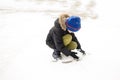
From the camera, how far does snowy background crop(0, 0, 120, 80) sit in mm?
2223

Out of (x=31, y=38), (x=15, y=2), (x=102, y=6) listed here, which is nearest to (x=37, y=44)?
(x=31, y=38)

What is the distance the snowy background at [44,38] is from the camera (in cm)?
222

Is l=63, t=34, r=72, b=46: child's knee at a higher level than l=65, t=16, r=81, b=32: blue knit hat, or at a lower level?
lower

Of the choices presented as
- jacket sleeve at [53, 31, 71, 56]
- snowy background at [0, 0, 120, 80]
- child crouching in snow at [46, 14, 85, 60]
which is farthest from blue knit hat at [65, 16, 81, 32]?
snowy background at [0, 0, 120, 80]

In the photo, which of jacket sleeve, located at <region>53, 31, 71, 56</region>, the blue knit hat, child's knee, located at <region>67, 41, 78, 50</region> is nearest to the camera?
the blue knit hat

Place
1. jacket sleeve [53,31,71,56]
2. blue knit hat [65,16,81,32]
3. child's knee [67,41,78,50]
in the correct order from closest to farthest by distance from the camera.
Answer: blue knit hat [65,16,81,32], jacket sleeve [53,31,71,56], child's knee [67,41,78,50]

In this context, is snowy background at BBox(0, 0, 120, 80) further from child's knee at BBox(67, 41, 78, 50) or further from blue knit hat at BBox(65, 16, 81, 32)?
blue knit hat at BBox(65, 16, 81, 32)

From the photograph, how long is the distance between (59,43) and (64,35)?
0.09m

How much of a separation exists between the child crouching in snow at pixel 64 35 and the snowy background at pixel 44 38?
0.13 metres

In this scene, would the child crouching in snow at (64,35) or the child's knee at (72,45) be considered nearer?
the child crouching in snow at (64,35)

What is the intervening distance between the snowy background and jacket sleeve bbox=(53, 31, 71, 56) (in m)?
0.14

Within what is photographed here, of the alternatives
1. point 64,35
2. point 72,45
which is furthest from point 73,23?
point 72,45

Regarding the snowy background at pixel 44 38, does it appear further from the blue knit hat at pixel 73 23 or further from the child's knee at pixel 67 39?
the blue knit hat at pixel 73 23

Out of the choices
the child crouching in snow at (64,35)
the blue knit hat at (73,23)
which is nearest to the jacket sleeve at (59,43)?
the child crouching in snow at (64,35)
